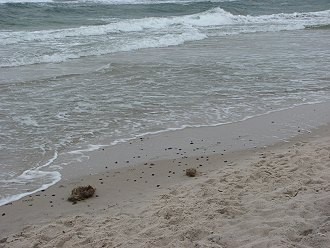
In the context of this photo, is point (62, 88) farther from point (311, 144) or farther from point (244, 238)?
point (244, 238)

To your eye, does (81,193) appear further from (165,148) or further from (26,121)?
(26,121)

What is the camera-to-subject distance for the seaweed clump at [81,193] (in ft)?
16.8

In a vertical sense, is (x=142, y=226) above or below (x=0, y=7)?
below

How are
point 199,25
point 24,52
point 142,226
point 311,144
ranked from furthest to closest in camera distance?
point 199,25, point 24,52, point 311,144, point 142,226

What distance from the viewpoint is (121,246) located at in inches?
158

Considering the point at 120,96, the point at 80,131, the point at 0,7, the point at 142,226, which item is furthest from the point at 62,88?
the point at 0,7

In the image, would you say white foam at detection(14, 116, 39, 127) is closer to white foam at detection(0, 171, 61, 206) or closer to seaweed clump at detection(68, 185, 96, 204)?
white foam at detection(0, 171, 61, 206)

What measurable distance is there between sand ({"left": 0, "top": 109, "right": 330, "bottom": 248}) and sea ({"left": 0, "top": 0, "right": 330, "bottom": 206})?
67 cm

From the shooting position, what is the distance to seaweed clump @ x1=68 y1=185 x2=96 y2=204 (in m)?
5.11

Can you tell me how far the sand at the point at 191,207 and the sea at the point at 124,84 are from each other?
2.21ft

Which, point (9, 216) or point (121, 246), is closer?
point (121, 246)

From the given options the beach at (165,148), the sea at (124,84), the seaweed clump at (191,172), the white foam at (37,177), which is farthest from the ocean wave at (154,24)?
the seaweed clump at (191,172)

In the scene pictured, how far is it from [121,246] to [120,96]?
5828 mm

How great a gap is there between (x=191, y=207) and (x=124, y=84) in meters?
6.45
